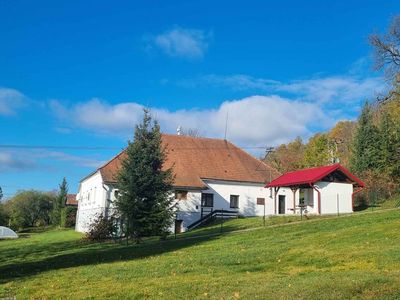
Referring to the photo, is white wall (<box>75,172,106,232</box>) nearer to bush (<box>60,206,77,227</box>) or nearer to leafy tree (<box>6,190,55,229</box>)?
bush (<box>60,206,77,227</box>)

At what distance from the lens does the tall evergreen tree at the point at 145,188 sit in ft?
87.7

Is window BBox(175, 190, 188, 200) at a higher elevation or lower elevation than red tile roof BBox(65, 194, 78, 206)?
lower

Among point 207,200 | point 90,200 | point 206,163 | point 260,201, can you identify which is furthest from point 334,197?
point 90,200

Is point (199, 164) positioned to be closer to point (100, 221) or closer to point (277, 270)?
point (100, 221)

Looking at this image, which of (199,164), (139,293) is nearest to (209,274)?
(139,293)

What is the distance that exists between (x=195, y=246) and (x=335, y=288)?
38.3 ft

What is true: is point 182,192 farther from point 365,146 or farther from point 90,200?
point 365,146

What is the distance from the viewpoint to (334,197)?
113 ft

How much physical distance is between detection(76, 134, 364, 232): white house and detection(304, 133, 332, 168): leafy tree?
70.4 feet

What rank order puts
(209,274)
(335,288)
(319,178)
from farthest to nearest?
(319,178)
(209,274)
(335,288)

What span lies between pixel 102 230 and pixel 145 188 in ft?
14.5

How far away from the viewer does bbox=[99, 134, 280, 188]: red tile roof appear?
38.1 meters

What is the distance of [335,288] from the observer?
8.34 metres

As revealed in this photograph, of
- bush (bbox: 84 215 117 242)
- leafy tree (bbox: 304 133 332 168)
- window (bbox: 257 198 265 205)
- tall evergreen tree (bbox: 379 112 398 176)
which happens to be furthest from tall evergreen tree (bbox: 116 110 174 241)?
leafy tree (bbox: 304 133 332 168)
